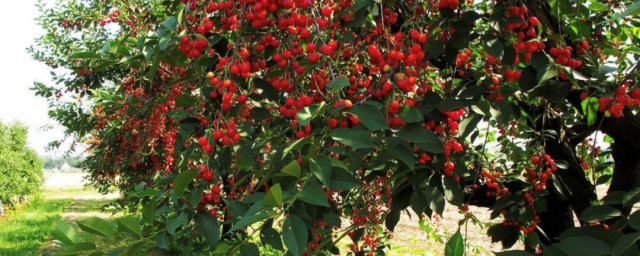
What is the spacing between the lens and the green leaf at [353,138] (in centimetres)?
96

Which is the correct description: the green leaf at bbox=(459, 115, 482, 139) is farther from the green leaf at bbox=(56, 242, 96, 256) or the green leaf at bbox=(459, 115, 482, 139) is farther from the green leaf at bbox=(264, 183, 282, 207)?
the green leaf at bbox=(56, 242, 96, 256)

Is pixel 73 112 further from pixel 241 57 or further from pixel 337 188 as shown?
pixel 337 188

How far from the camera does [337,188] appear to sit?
968mm

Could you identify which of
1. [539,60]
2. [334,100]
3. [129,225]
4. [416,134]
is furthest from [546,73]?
Answer: [129,225]

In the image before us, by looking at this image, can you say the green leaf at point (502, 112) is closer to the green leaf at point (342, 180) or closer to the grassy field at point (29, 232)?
the green leaf at point (342, 180)

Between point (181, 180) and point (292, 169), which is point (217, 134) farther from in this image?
point (292, 169)

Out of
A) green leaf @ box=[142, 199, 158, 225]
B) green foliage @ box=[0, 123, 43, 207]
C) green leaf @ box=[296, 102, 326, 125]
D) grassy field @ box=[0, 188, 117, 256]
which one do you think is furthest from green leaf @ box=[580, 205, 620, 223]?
green foliage @ box=[0, 123, 43, 207]

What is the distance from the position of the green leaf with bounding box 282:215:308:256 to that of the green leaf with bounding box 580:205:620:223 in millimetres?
738

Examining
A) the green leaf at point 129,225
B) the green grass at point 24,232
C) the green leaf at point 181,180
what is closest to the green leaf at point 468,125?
the green leaf at point 181,180

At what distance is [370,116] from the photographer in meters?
1.02

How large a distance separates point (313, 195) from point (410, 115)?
31 cm

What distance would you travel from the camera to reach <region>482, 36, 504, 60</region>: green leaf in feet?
4.73

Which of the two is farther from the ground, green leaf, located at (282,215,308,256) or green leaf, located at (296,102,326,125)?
green leaf, located at (296,102,326,125)

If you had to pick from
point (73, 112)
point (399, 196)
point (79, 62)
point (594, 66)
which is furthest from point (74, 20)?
point (594, 66)
